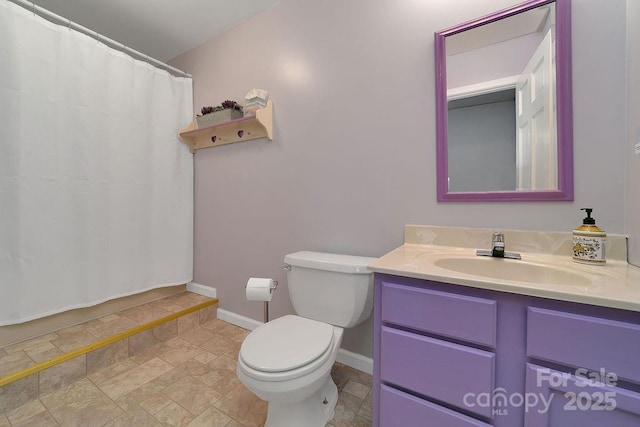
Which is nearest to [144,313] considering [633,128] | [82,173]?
[82,173]

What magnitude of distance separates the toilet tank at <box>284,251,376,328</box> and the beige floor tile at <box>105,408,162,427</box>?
0.81 meters

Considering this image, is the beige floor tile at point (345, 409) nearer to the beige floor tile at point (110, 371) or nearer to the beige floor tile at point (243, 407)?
the beige floor tile at point (243, 407)

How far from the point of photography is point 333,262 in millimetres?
1271

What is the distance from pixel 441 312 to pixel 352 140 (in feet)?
3.36

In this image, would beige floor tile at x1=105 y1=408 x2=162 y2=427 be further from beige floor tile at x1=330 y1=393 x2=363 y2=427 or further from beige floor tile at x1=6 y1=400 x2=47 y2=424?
beige floor tile at x1=330 y1=393 x2=363 y2=427

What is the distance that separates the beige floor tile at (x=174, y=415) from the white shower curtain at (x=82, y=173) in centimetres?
98

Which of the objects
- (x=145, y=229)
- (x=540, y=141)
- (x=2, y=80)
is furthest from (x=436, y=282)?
(x=2, y=80)

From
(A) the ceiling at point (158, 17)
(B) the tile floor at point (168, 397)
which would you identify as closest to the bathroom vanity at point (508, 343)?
(B) the tile floor at point (168, 397)

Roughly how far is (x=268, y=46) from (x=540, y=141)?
173cm

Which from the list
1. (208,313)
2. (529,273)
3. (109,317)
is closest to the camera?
(529,273)

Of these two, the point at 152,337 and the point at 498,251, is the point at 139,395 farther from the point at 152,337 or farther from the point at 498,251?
the point at 498,251

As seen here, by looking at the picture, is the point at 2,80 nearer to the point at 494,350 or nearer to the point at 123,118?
the point at 123,118

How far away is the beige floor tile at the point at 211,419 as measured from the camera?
44.8 inches

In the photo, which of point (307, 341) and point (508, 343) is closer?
point (508, 343)
